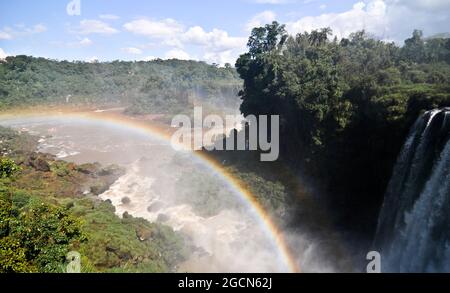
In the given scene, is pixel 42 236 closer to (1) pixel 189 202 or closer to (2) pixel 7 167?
(2) pixel 7 167

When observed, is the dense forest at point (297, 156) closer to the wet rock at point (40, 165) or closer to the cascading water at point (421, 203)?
the wet rock at point (40, 165)

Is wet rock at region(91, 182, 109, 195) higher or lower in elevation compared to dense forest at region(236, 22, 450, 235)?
lower

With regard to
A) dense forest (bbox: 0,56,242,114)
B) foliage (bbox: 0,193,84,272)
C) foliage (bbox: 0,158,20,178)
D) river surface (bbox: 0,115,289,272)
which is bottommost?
river surface (bbox: 0,115,289,272)

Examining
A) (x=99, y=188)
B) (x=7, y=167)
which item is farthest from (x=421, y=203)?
(x=99, y=188)

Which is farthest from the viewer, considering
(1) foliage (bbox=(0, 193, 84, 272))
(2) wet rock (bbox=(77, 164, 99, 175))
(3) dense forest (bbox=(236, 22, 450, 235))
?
(2) wet rock (bbox=(77, 164, 99, 175))

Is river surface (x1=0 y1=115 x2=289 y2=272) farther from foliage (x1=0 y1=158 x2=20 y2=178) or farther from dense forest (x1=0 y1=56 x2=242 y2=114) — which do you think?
dense forest (x1=0 y1=56 x2=242 y2=114)

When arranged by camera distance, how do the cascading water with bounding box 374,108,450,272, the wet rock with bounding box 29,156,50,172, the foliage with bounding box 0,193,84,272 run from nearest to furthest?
the foliage with bounding box 0,193,84,272 < the cascading water with bounding box 374,108,450,272 < the wet rock with bounding box 29,156,50,172

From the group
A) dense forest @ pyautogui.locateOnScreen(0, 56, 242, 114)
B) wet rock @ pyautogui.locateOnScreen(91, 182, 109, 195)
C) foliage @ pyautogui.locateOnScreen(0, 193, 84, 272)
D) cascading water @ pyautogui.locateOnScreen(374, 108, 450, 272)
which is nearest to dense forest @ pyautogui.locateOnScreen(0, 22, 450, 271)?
foliage @ pyautogui.locateOnScreen(0, 193, 84, 272)
